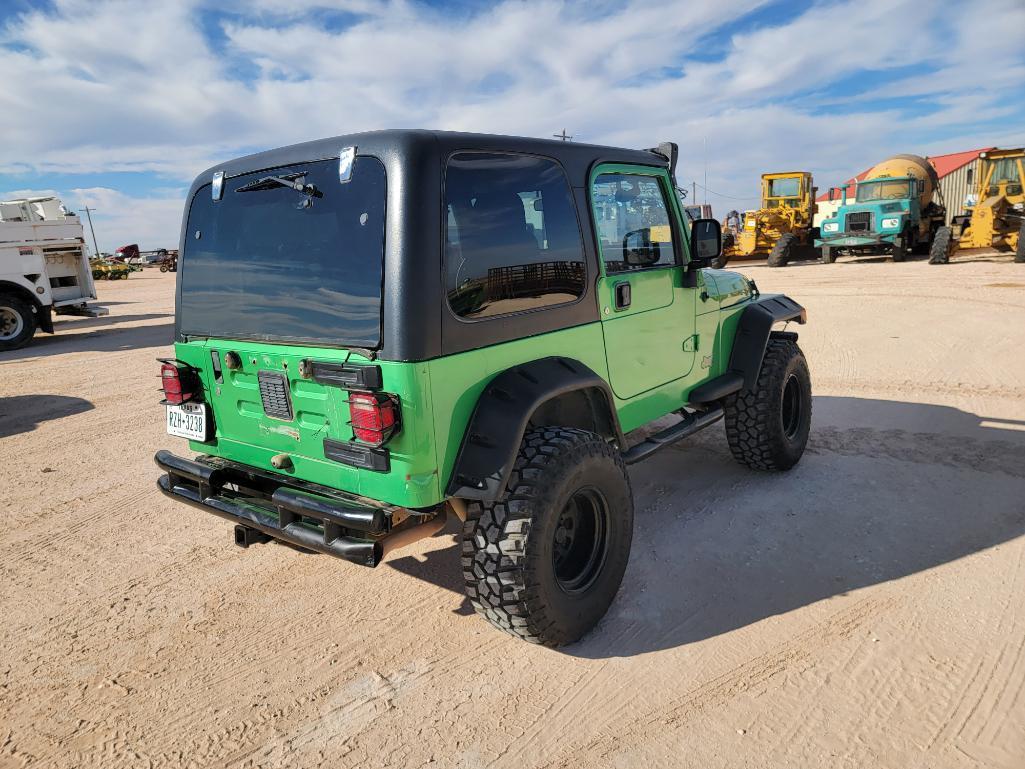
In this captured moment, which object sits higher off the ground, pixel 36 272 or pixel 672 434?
pixel 36 272

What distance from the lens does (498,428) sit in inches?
102

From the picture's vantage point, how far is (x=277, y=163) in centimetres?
287

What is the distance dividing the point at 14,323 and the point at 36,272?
1013 millimetres

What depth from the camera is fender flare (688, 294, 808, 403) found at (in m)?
4.23

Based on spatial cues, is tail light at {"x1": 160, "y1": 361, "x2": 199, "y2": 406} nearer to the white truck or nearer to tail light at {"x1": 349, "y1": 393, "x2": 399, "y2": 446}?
tail light at {"x1": 349, "y1": 393, "x2": 399, "y2": 446}

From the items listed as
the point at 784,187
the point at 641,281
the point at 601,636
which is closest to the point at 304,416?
the point at 601,636

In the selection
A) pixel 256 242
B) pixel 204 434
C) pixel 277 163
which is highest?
pixel 277 163

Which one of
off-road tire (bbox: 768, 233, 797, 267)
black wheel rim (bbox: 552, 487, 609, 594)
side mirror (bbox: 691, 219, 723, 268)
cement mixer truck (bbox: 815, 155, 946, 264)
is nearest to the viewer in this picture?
black wheel rim (bbox: 552, 487, 609, 594)

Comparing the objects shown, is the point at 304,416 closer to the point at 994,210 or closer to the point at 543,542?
the point at 543,542

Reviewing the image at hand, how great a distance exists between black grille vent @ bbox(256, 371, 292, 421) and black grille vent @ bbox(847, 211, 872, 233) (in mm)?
20034

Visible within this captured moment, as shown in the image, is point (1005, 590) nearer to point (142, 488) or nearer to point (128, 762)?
point (128, 762)

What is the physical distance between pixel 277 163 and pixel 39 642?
7.87 feet

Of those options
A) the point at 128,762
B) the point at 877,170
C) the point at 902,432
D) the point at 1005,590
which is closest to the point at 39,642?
the point at 128,762

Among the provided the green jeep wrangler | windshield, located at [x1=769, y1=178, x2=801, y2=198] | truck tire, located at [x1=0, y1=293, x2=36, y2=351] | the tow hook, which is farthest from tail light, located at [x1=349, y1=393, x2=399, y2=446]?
windshield, located at [x1=769, y1=178, x2=801, y2=198]
